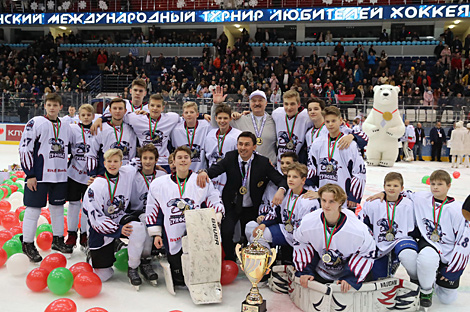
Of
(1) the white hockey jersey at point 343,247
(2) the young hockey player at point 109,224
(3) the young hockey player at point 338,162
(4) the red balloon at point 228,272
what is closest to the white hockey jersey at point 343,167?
(3) the young hockey player at point 338,162

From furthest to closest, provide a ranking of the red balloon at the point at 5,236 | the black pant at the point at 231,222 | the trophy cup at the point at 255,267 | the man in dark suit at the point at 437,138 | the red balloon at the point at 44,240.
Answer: the man in dark suit at the point at 437,138
the red balloon at the point at 5,236
the red balloon at the point at 44,240
the black pant at the point at 231,222
the trophy cup at the point at 255,267

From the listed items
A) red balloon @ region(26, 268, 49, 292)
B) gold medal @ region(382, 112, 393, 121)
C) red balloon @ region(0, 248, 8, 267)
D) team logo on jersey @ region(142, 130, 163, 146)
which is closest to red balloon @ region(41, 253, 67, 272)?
red balloon @ region(26, 268, 49, 292)

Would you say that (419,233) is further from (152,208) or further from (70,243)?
(70,243)

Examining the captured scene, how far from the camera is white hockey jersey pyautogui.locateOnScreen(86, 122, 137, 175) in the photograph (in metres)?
5.36

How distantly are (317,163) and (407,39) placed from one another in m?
21.9

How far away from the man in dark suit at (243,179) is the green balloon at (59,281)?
59.7 inches

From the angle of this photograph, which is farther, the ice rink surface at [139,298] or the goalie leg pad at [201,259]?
the goalie leg pad at [201,259]

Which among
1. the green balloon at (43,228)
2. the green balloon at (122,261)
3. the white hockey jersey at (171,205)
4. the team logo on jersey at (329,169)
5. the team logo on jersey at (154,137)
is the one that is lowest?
the green balloon at (122,261)

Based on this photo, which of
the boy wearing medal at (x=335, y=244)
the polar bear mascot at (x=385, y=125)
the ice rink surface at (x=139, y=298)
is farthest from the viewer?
the polar bear mascot at (x=385, y=125)

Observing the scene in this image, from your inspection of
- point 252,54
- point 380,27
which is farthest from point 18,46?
point 380,27

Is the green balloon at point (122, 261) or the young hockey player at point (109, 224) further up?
the young hockey player at point (109, 224)

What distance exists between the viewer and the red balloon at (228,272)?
4.48 m

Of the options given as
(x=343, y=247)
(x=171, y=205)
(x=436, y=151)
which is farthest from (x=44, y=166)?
(x=436, y=151)

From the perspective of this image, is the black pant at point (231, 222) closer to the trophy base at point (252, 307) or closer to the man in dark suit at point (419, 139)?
the trophy base at point (252, 307)
